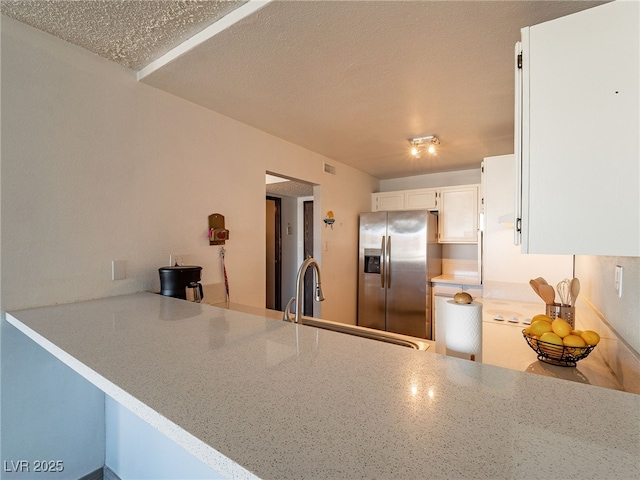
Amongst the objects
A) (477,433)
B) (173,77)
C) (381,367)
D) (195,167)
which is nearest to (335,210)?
(195,167)

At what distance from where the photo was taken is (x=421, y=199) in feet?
12.3

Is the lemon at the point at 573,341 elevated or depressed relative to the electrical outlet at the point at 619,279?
depressed

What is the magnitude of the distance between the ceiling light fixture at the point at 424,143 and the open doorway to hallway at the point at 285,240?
2046 millimetres

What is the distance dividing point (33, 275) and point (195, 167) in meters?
1.02

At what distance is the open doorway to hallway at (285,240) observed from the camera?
184 inches

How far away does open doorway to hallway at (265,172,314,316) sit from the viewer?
4672 mm

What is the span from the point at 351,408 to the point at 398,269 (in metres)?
3.00

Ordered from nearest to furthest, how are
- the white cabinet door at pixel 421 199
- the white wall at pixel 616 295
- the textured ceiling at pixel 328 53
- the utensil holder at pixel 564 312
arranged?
the white wall at pixel 616 295, the textured ceiling at pixel 328 53, the utensil holder at pixel 564 312, the white cabinet door at pixel 421 199

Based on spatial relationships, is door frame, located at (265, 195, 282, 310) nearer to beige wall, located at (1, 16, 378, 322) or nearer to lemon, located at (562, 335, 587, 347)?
beige wall, located at (1, 16, 378, 322)

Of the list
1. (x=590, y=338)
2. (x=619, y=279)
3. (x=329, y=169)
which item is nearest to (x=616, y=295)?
(x=619, y=279)

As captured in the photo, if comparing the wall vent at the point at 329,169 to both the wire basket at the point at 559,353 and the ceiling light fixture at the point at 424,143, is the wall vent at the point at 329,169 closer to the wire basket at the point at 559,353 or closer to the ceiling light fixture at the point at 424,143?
the ceiling light fixture at the point at 424,143

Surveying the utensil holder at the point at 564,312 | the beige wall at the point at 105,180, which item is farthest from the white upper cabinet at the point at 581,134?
the beige wall at the point at 105,180

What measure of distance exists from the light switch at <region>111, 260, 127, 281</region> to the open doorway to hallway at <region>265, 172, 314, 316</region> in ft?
9.72

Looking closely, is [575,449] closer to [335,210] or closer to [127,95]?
[127,95]
